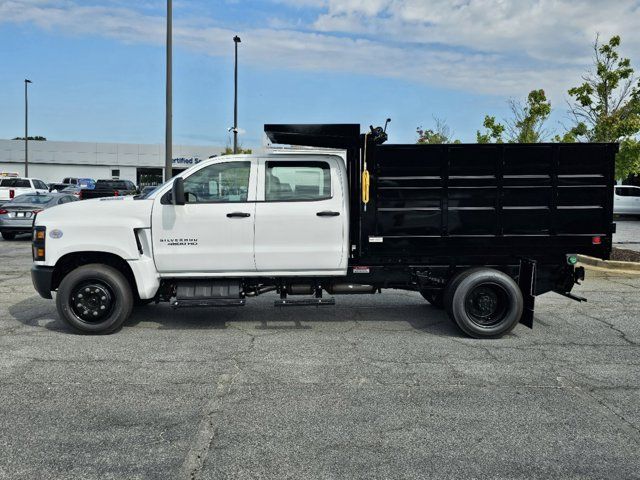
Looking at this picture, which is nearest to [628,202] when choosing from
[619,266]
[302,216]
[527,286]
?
[619,266]

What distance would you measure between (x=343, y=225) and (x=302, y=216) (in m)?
0.49

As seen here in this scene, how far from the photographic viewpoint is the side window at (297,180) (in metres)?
6.56

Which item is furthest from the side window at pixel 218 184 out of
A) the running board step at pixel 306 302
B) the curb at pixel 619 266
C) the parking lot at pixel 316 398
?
the curb at pixel 619 266

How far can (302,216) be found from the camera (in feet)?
21.2

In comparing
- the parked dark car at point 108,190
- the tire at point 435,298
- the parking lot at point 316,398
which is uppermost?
the parked dark car at point 108,190

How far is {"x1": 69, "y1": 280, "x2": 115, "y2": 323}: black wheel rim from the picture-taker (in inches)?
254

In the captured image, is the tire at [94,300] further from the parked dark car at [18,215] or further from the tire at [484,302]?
the parked dark car at [18,215]

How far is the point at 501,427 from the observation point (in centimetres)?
405

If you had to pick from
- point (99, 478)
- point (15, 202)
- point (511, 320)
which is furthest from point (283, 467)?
point (15, 202)

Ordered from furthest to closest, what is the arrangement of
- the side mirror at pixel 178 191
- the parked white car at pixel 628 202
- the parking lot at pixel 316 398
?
the parked white car at pixel 628 202 → the side mirror at pixel 178 191 → the parking lot at pixel 316 398

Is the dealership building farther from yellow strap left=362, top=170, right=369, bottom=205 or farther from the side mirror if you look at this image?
yellow strap left=362, top=170, right=369, bottom=205

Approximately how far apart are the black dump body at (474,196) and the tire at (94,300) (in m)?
2.49

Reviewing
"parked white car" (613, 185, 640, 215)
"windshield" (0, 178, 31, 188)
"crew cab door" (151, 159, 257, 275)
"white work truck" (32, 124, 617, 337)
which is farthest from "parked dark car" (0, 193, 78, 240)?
"parked white car" (613, 185, 640, 215)

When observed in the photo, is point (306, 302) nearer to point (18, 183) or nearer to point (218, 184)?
point (218, 184)
